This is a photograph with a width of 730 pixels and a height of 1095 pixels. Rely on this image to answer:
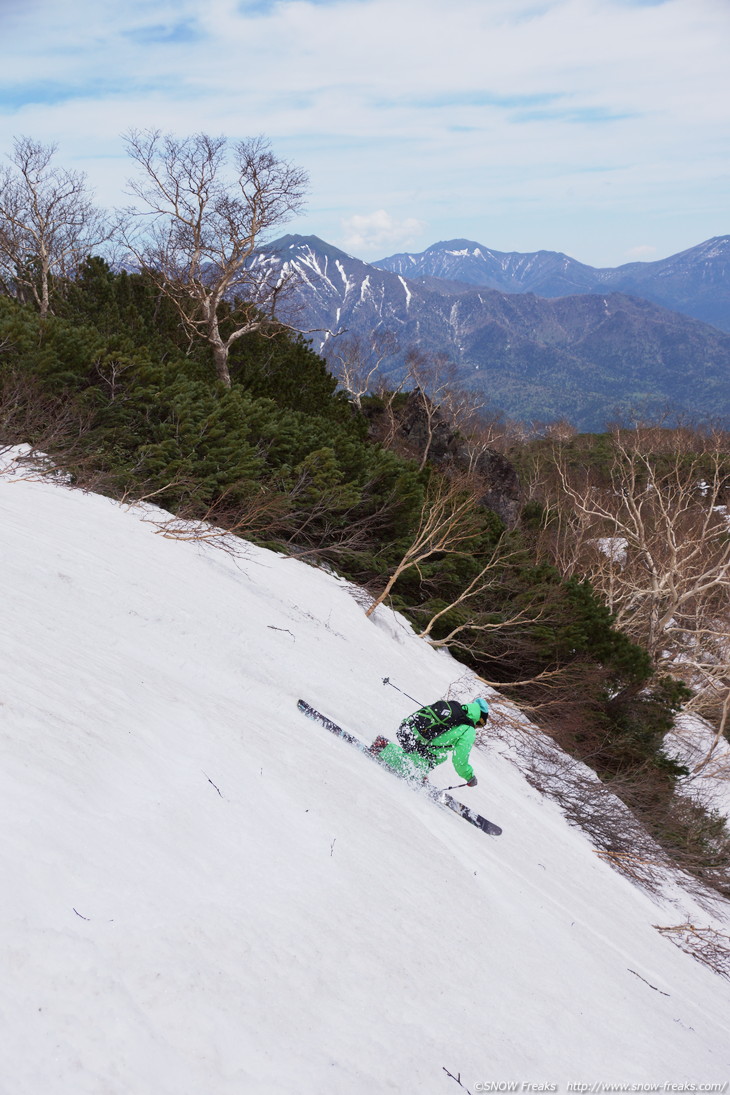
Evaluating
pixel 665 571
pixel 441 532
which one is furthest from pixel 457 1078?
pixel 665 571

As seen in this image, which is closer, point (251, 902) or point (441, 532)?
point (251, 902)

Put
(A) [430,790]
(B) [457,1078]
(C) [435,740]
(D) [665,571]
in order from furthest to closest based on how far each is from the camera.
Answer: (D) [665,571], (A) [430,790], (C) [435,740], (B) [457,1078]

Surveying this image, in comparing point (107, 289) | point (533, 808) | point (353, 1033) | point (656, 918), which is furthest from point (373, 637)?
point (107, 289)

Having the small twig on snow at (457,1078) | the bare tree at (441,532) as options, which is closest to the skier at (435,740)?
the small twig on snow at (457,1078)

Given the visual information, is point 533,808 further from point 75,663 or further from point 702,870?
point 75,663

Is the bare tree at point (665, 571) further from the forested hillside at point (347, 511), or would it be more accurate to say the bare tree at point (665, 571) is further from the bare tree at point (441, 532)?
the bare tree at point (441, 532)

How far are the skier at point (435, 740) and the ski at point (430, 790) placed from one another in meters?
0.10

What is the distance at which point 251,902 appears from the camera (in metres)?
3.85

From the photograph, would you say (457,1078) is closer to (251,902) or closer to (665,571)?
(251,902)

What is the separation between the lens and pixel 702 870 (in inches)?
466

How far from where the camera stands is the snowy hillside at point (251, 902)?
297 cm

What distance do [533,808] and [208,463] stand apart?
8235 mm

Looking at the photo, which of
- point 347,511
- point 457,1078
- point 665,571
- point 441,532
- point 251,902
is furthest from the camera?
point 665,571

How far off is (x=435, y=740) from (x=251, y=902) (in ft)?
11.4
